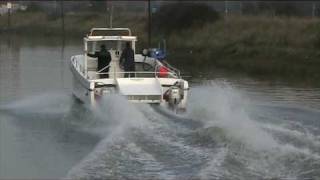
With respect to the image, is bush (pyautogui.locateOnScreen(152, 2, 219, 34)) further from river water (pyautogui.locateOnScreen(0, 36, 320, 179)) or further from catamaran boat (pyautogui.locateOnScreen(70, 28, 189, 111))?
river water (pyautogui.locateOnScreen(0, 36, 320, 179))

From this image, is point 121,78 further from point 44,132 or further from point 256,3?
point 256,3

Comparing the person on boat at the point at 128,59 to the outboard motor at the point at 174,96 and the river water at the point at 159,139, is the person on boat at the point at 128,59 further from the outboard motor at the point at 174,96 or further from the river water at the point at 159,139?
the outboard motor at the point at 174,96

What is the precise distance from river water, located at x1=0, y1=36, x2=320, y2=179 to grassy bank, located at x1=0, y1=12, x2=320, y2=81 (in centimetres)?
1509

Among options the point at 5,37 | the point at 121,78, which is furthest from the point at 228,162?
the point at 5,37

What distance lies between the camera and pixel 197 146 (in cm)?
1358

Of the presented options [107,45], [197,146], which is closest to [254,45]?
[107,45]

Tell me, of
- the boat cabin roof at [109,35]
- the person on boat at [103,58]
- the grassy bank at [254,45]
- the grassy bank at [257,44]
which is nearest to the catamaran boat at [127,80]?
the boat cabin roof at [109,35]

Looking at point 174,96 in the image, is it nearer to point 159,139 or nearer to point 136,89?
point 136,89

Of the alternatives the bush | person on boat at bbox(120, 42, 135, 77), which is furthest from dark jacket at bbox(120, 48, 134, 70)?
the bush

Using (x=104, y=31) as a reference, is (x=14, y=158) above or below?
below

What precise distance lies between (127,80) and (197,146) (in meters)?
5.75

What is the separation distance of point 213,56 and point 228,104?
27839mm

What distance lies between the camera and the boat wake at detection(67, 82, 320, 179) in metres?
11.7

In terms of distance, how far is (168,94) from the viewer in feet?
60.5
